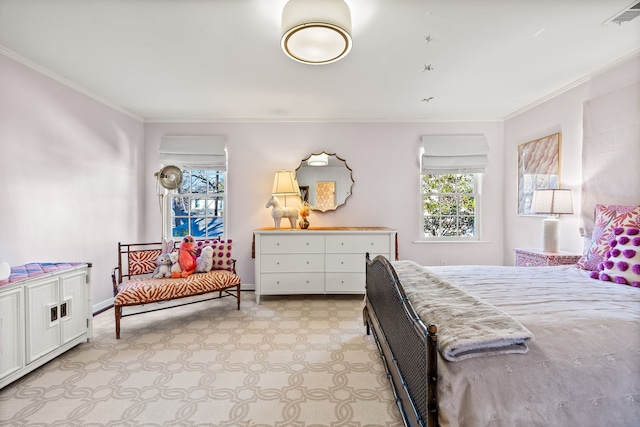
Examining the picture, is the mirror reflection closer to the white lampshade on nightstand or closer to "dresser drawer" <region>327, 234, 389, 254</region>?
"dresser drawer" <region>327, 234, 389, 254</region>

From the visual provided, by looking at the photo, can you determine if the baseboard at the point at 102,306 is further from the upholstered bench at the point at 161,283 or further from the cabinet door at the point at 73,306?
the cabinet door at the point at 73,306

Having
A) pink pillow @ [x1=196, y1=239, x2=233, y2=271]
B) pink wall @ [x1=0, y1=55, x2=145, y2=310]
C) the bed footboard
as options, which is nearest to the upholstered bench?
pink pillow @ [x1=196, y1=239, x2=233, y2=271]

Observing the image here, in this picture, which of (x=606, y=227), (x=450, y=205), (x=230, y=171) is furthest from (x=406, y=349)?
(x=230, y=171)

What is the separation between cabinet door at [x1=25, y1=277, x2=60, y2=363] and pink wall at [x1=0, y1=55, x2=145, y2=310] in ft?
2.00

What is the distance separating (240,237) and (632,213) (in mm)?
4154

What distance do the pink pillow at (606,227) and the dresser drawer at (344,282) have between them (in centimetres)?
215

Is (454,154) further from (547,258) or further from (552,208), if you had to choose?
(547,258)

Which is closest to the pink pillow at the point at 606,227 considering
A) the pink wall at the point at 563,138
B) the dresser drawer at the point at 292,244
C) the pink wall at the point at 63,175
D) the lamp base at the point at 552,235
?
the lamp base at the point at 552,235

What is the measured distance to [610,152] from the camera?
262cm

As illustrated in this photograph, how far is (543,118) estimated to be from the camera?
3.45 m

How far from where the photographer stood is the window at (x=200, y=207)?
425 cm

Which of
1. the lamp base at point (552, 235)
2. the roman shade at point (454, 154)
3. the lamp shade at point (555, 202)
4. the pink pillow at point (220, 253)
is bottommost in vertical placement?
the pink pillow at point (220, 253)

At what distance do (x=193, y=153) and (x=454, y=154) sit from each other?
3.83 meters

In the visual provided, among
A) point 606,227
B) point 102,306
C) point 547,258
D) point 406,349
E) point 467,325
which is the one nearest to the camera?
point 467,325
